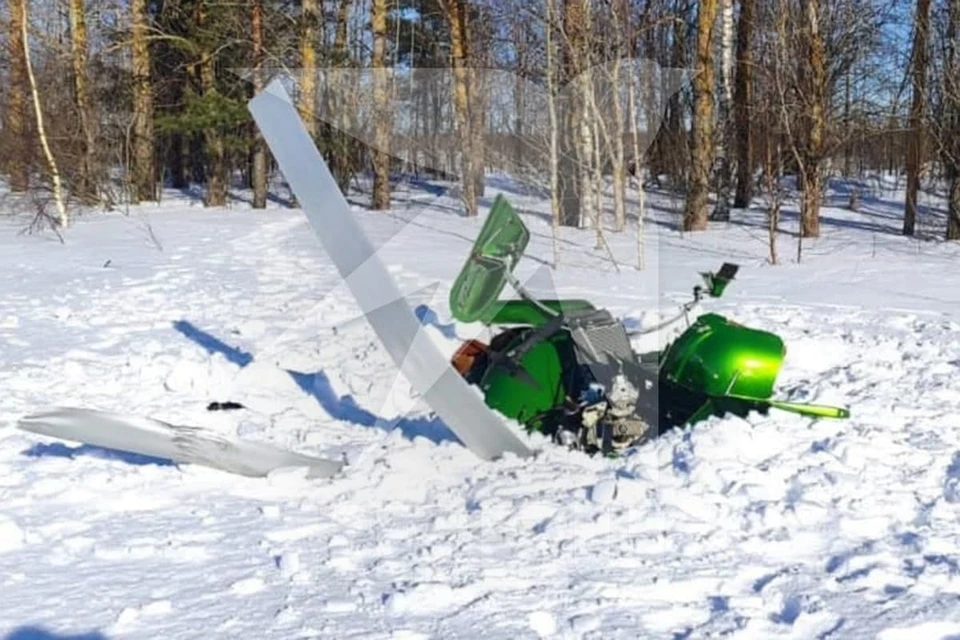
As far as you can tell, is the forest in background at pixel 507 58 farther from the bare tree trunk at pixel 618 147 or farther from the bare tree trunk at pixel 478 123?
the bare tree trunk at pixel 478 123

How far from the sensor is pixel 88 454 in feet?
14.2

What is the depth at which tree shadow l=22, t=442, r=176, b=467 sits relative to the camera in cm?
423

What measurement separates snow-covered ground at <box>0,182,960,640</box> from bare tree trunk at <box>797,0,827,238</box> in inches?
387

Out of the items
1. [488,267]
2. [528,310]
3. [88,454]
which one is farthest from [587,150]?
[88,454]

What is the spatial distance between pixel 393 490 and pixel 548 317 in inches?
41.6

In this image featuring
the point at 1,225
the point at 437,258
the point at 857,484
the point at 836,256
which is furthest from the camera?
the point at 1,225

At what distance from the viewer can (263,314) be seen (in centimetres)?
772

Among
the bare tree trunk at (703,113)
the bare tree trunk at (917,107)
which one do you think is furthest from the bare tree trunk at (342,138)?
the bare tree trunk at (917,107)

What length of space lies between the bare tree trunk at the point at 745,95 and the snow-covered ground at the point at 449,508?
1301 cm

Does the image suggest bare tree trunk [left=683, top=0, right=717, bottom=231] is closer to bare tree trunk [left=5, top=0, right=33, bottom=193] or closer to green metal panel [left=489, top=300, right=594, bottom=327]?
green metal panel [left=489, top=300, right=594, bottom=327]

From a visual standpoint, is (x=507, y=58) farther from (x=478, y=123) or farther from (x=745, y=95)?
(x=745, y=95)

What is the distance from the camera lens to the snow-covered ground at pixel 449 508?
280 centimetres

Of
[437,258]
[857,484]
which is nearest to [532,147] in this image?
[437,258]

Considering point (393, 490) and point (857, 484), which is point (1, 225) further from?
point (857, 484)
